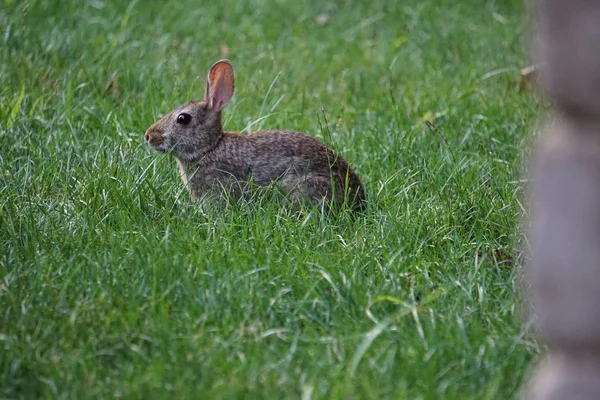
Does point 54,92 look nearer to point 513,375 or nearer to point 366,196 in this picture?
point 366,196

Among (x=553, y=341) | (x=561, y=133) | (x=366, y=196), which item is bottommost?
(x=366, y=196)

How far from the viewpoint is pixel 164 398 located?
126 inches

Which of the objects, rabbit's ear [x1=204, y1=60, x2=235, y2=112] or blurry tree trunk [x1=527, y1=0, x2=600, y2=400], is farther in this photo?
rabbit's ear [x1=204, y1=60, x2=235, y2=112]

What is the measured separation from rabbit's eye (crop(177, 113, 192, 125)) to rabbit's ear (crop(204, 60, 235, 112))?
0.16 metres

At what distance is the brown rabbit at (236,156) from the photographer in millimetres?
5148

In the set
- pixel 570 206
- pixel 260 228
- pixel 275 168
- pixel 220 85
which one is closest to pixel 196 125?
pixel 220 85

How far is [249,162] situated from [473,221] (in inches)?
48.7

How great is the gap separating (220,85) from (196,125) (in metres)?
0.29

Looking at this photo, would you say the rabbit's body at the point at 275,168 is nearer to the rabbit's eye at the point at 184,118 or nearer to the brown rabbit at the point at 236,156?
the brown rabbit at the point at 236,156

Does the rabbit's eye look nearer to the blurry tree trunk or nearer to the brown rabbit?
the brown rabbit

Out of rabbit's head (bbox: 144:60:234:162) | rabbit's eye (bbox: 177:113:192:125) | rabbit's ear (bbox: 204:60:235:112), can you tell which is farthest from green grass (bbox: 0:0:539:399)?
rabbit's ear (bbox: 204:60:235:112)

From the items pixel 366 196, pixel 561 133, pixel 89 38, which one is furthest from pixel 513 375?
pixel 89 38

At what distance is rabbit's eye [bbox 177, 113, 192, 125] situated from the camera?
5547 millimetres

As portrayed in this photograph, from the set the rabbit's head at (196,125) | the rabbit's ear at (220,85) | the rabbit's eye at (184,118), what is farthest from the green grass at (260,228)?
the rabbit's ear at (220,85)
